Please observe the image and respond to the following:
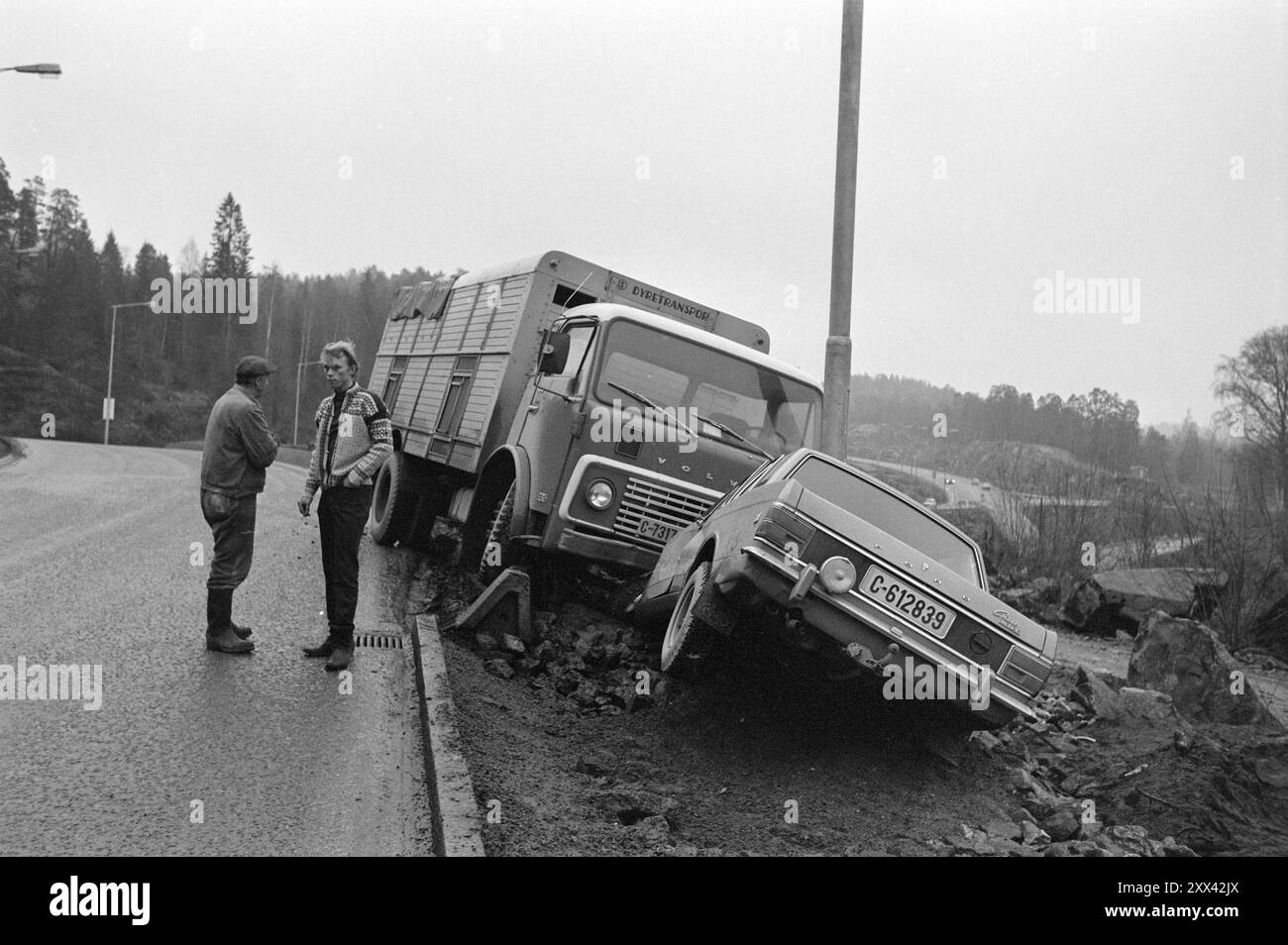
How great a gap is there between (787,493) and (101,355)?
92.2 m

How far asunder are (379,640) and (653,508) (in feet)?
7.06

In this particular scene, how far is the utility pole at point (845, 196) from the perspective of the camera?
888 cm

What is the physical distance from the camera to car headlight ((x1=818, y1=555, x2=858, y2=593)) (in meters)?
5.08

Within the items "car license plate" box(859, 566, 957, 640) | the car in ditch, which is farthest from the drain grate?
"car license plate" box(859, 566, 957, 640)

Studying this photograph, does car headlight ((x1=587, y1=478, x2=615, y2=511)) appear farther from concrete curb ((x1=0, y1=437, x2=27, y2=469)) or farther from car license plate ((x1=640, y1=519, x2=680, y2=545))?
concrete curb ((x1=0, y1=437, x2=27, y2=469))

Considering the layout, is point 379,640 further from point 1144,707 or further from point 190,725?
point 1144,707

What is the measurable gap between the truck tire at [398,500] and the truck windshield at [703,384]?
14.0 feet

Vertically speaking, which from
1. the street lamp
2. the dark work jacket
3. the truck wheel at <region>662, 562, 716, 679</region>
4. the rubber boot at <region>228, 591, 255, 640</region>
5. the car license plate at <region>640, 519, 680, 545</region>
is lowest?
the rubber boot at <region>228, 591, 255, 640</region>

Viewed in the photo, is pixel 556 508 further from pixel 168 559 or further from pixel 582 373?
pixel 168 559

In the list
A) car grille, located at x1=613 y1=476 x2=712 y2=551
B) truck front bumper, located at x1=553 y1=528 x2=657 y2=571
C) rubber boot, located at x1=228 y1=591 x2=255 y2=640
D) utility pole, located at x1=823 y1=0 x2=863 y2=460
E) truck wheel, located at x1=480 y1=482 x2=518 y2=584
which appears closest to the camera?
rubber boot, located at x1=228 y1=591 x2=255 y2=640

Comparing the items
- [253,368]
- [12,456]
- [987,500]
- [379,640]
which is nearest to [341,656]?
[379,640]

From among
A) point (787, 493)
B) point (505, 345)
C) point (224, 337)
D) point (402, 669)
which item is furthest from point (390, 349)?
point (224, 337)

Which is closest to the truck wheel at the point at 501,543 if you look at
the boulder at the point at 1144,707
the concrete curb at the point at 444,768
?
the concrete curb at the point at 444,768

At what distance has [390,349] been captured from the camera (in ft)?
47.8
